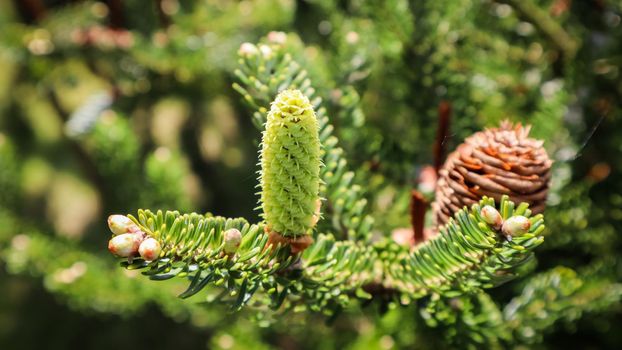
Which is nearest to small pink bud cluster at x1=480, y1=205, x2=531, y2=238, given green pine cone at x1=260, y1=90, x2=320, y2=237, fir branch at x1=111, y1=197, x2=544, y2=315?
fir branch at x1=111, y1=197, x2=544, y2=315

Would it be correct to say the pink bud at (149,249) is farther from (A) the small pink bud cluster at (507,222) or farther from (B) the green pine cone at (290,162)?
(A) the small pink bud cluster at (507,222)

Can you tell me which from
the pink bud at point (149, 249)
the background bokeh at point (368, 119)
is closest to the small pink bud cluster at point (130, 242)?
the pink bud at point (149, 249)

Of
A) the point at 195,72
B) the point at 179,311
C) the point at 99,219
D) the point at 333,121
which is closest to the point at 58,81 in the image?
the point at 195,72

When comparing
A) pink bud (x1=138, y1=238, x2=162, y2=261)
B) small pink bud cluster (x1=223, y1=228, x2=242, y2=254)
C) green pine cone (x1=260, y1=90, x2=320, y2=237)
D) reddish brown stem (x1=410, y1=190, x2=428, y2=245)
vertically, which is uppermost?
green pine cone (x1=260, y1=90, x2=320, y2=237)

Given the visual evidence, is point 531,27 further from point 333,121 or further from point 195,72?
point 195,72

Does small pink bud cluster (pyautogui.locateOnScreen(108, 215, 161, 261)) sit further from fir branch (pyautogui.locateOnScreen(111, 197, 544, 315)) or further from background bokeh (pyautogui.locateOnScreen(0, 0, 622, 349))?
background bokeh (pyautogui.locateOnScreen(0, 0, 622, 349))

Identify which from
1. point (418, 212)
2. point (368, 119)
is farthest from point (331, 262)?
point (368, 119)
